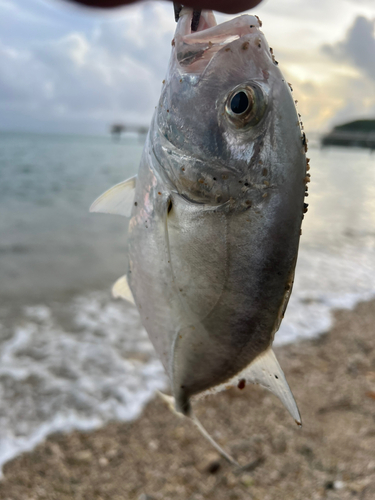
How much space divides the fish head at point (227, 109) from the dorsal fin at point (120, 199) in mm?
492

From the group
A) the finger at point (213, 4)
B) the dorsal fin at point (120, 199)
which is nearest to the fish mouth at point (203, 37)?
the finger at point (213, 4)

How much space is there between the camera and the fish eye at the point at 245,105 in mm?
1413

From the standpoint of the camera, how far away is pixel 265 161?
4.65 feet

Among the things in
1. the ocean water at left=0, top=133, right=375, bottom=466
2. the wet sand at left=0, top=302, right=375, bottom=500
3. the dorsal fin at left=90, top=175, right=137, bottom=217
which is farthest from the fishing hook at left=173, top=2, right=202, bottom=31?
the ocean water at left=0, top=133, right=375, bottom=466

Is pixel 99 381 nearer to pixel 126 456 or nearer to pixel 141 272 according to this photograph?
pixel 126 456

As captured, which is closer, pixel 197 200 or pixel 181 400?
pixel 197 200

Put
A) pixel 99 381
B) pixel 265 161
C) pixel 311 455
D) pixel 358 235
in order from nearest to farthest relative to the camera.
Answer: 1. pixel 265 161
2. pixel 311 455
3. pixel 99 381
4. pixel 358 235

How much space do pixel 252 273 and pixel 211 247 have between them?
189 millimetres

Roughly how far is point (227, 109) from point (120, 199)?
2.48 feet

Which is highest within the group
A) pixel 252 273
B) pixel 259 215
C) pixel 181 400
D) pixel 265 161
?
pixel 265 161

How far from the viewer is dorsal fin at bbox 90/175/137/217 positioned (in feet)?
6.35

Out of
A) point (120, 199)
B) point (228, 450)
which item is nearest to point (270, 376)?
point (120, 199)

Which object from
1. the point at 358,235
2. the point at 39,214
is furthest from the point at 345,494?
the point at 39,214

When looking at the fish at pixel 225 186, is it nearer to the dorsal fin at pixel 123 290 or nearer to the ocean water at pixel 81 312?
the dorsal fin at pixel 123 290
